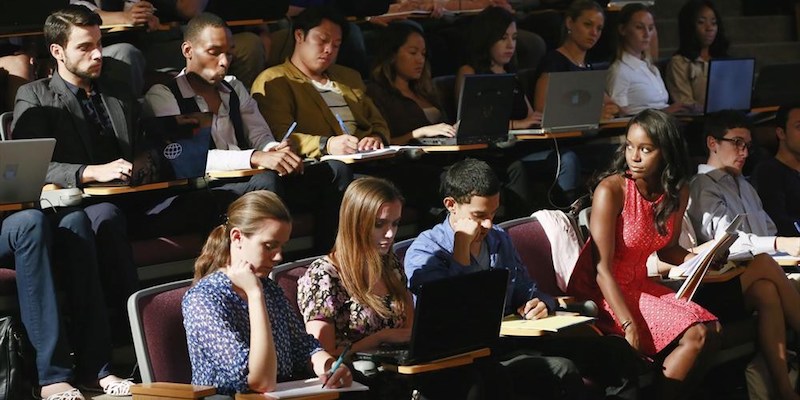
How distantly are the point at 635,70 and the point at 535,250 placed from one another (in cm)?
299

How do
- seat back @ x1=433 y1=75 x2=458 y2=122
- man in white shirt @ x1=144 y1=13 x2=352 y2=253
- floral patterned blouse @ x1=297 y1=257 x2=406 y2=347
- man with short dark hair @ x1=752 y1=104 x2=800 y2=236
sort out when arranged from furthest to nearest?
seat back @ x1=433 y1=75 x2=458 y2=122
man with short dark hair @ x1=752 y1=104 x2=800 y2=236
man in white shirt @ x1=144 y1=13 x2=352 y2=253
floral patterned blouse @ x1=297 y1=257 x2=406 y2=347

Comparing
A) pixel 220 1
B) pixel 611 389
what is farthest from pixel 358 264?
pixel 220 1

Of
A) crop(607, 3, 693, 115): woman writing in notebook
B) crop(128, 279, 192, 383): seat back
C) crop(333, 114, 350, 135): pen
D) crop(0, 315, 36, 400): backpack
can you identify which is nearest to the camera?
crop(128, 279, 192, 383): seat back

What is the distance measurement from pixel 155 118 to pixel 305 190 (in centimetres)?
89

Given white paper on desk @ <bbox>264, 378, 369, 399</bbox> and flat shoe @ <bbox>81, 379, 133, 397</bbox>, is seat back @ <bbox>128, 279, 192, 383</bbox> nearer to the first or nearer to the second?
white paper on desk @ <bbox>264, 378, 369, 399</bbox>

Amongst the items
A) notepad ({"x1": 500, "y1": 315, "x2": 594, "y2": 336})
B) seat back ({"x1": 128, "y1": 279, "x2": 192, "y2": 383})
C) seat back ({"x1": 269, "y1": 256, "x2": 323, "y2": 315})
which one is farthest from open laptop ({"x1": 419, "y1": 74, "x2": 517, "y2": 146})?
seat back ({"x1": 128, "y1": 279, "x2": 192, "y2": 383})

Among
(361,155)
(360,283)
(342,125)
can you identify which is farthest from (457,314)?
(342,125)

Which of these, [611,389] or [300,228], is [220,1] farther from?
[611,389]

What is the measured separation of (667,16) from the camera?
9695 millimetres

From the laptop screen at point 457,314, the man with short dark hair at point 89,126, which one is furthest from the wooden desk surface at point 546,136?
the laptop screen at point 457,314

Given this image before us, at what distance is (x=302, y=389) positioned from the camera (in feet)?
12.2

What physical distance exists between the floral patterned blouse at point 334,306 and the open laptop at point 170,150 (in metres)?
1.03

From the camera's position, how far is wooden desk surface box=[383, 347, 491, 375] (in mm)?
3887

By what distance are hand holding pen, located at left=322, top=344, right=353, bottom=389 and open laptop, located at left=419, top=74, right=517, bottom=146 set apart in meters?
2.68
